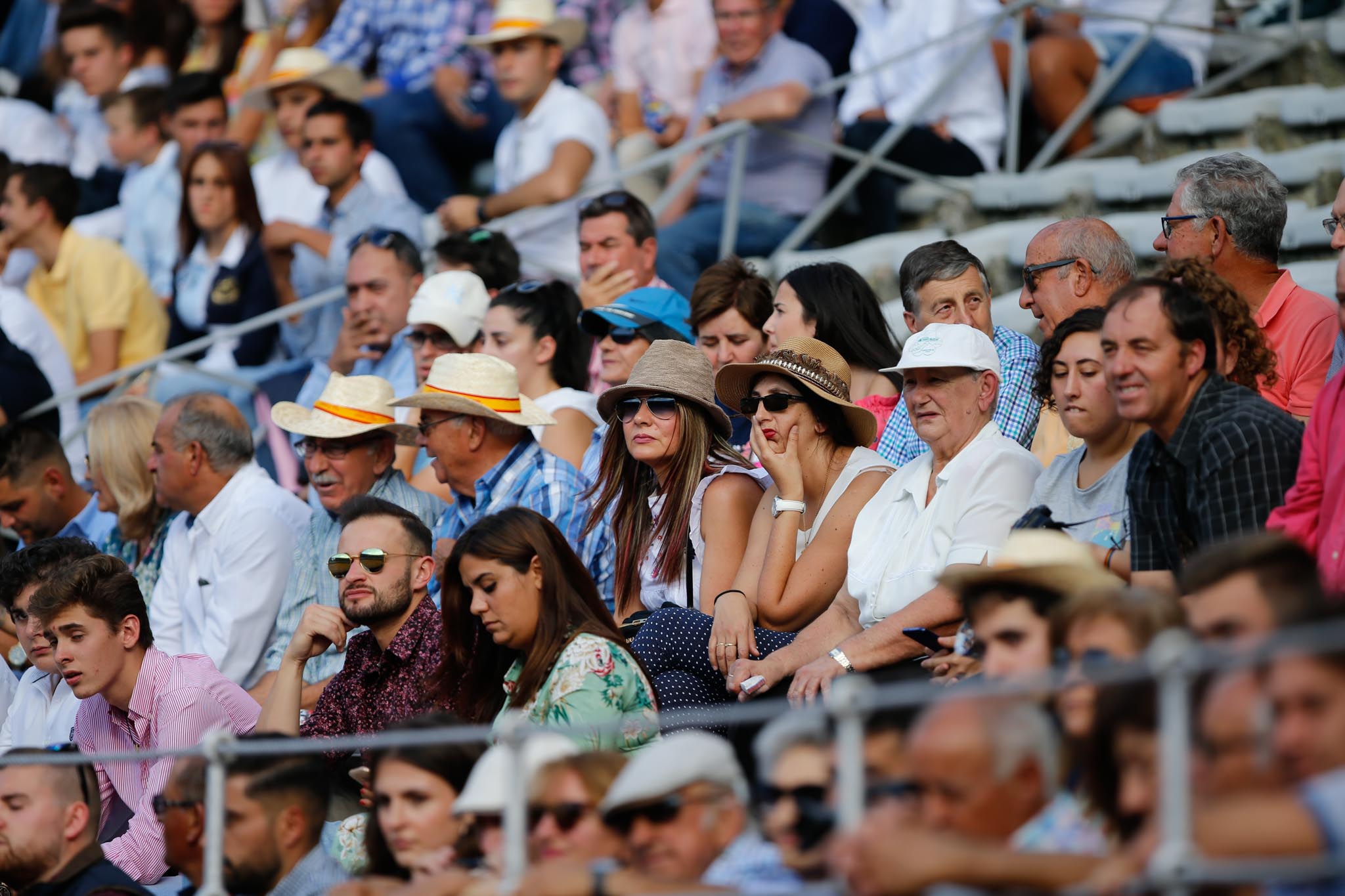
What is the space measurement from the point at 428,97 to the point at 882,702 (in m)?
8.35

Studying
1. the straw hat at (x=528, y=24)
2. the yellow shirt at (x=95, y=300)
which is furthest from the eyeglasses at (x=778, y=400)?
the yellow shirt at (x=95, y=300)

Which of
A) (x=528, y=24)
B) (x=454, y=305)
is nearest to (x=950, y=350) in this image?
(x=454, y=305)

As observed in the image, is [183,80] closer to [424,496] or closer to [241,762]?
[424,496]

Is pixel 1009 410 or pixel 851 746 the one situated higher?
pixel 851 746

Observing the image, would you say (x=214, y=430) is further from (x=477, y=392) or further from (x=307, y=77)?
(x=307, y=77)

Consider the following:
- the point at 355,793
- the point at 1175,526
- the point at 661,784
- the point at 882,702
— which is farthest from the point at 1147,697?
the point at 355,793

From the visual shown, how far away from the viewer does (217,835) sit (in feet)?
13.1

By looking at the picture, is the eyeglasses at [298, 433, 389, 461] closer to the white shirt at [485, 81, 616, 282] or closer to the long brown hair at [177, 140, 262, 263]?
the white shirt at [485, 81, 616, 282]

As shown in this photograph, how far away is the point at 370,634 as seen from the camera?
582cm

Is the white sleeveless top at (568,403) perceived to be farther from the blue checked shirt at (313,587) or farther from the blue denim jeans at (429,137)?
the blue denim jeans at (429,137)

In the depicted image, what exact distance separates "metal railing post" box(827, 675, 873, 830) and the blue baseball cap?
3.86 m

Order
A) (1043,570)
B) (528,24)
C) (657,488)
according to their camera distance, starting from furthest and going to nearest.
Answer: (528,24), (657,488), (1043,570)

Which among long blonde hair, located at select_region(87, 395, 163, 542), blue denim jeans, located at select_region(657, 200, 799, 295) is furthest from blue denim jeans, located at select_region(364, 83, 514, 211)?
long blonde hair, located at select_region(87, 395, 163, 542)

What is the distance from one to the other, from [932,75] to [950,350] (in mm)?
4318
